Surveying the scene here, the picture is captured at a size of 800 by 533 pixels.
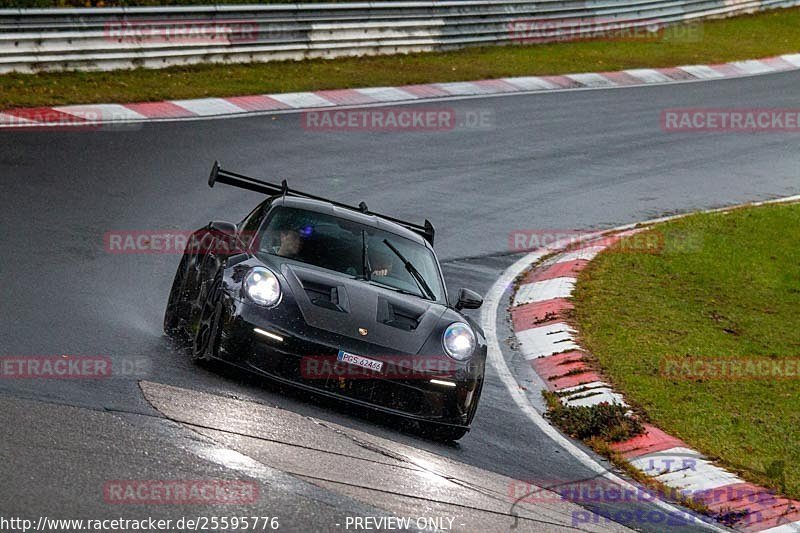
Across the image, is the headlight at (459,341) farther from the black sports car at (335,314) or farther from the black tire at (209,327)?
the black tire at (209,327)

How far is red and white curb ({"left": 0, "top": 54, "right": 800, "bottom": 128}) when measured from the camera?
16.2m

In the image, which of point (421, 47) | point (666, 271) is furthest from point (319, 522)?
point (421, 47)

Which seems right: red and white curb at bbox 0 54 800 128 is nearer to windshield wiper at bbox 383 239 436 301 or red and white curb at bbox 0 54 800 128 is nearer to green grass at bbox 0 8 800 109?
green grass at bbox 0 8 800 109

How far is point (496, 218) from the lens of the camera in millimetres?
14906

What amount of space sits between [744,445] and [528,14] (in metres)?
19.2

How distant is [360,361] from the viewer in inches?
295

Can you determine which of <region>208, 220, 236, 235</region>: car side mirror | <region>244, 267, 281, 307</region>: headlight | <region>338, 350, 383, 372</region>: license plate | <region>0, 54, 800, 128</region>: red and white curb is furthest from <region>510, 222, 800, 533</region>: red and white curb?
<region>0, 54, 800, 128</region>: red and white curb

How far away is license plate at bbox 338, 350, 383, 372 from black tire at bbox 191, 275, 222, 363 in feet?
2.63

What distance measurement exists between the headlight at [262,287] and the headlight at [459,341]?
1.12 m

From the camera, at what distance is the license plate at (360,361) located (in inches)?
294

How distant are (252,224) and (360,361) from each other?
73.7 inches

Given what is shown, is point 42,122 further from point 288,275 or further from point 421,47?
point 421,47

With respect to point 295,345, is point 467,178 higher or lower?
higher

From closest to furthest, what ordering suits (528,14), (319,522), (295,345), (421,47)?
(319,522) → (295,345) → (421,47) → (528,14)
